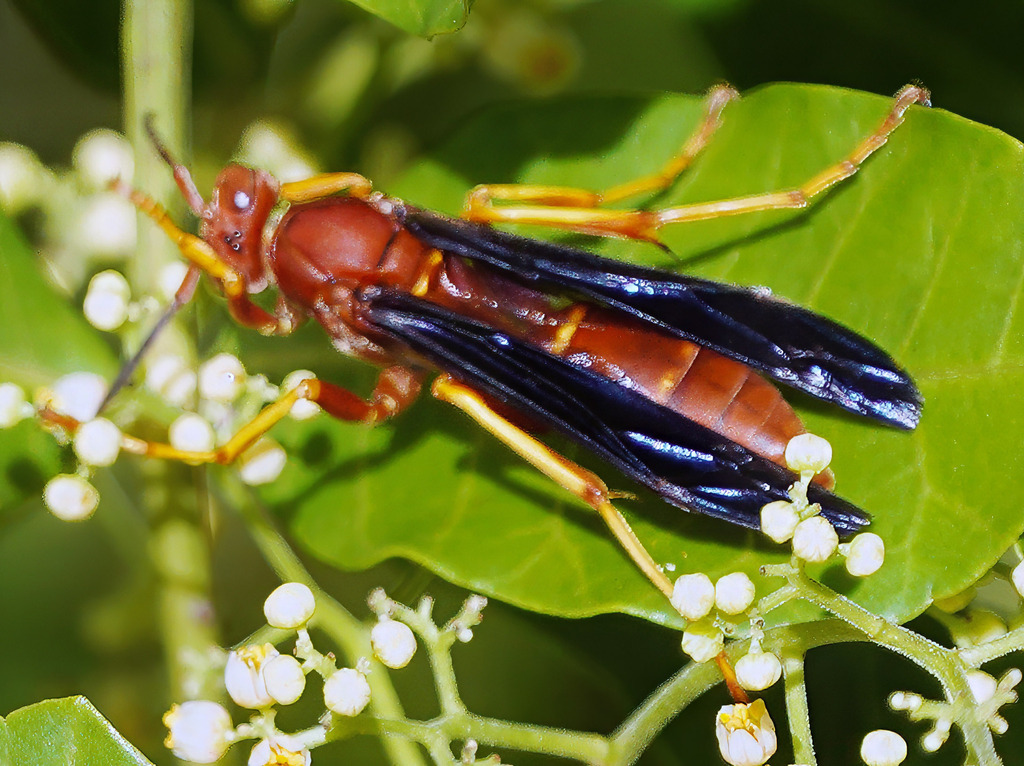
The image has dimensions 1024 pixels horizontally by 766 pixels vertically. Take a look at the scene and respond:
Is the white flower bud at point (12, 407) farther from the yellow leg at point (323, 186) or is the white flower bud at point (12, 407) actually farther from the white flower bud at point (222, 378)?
the yellow leg at point (323, 186)

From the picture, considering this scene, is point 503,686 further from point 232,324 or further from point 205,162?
point 205,162

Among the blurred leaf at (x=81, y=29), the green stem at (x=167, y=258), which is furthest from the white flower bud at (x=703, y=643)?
the blurred leaf at (x=81, y=29)

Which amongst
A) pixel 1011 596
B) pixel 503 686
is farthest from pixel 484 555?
pixel 1011 596

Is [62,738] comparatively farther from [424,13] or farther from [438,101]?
[438,101]

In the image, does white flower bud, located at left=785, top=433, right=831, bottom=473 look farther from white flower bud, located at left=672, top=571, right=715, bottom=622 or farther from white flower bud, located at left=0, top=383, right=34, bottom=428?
white flower bud, located at left=0, top=383, right=34, bottom=428

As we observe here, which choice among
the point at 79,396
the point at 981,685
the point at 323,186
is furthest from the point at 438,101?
the point at 981,685

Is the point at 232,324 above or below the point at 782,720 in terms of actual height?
above
